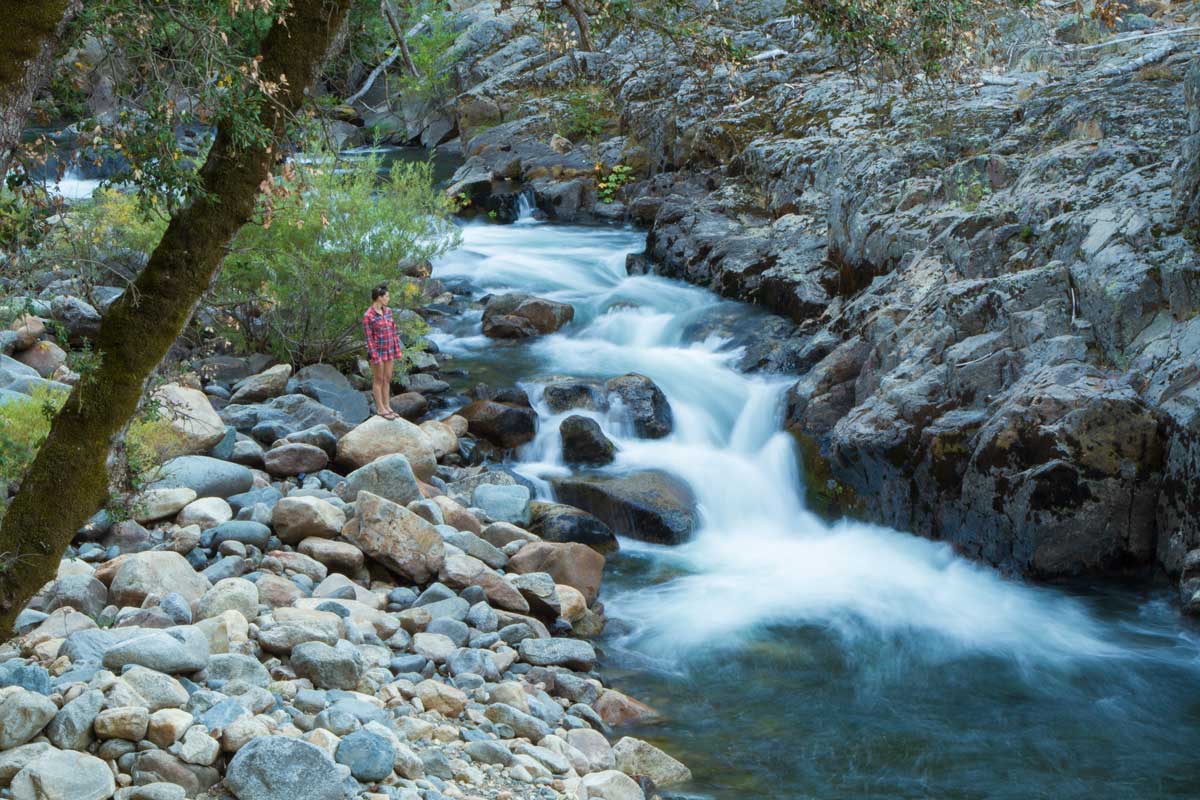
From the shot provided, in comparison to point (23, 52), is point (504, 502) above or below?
below

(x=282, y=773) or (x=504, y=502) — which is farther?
(x=504, y=502)

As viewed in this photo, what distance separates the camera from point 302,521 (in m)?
9.29

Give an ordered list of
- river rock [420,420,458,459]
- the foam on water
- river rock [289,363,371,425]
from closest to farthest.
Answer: the foam on water, river rock [420,420,458,459], river rock [289,363,371,425]

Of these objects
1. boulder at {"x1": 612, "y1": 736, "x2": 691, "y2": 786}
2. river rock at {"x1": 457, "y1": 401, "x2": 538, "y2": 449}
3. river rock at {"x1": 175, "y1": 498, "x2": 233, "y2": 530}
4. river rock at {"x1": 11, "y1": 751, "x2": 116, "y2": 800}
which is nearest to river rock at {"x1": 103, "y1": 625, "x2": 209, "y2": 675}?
river rock at {"x1": 11, "y1": 751, "x2": 116, "y2": 800}

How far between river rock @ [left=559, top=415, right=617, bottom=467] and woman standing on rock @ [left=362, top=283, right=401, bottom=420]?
2.12m

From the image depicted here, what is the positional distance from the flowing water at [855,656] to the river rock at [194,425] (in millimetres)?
3546

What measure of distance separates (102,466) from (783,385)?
10.9 metres

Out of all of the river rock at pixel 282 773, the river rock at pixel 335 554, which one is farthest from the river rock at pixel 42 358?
the river rock at pixel 282 773

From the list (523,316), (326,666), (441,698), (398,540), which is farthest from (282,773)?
(523,316)

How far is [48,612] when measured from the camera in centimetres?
709

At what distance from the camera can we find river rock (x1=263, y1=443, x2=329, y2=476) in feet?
37.0

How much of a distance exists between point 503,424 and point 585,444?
1134mm

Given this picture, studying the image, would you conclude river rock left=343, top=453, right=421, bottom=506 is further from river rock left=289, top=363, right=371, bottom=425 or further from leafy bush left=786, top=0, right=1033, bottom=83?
leafy bush left=786, top=0, right=1033, bottom=83

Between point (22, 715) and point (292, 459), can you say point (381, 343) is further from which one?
point (22, 715)
